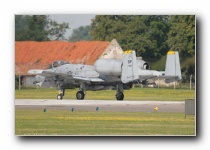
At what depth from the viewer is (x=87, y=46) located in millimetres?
53312

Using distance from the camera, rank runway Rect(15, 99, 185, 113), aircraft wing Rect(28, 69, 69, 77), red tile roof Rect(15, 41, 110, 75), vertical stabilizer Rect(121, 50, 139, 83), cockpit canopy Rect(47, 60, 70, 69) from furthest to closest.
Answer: cockpit canopy Rect(47, 60, 70, 69)
runway Rect(15, 99, 185, 113)
vertical stabilizer Rect(121, 50, 139, 83)
aircraft wing Rect(28, 69, 69, 77)
red tile roof Rect(15, 41, 110, 75)

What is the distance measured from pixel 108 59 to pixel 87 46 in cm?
A: 72

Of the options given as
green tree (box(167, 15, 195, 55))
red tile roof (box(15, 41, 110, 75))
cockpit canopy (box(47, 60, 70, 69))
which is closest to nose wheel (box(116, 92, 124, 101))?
red tile roof (box(15, 41, 110, 75))

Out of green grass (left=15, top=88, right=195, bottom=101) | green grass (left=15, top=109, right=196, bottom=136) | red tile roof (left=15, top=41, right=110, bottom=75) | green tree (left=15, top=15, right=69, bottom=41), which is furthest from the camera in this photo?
green grass (left=15, top=88, right=195, bottom=101)

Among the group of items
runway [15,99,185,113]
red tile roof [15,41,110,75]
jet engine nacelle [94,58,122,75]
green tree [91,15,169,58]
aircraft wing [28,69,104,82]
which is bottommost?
runway [15,99,185,113]

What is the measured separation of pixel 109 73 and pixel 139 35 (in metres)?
1.92

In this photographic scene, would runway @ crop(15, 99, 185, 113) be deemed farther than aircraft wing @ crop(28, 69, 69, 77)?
Yes

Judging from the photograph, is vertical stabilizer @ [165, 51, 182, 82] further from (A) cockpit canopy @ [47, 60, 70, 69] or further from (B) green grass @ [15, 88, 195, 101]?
(A) cockpit canopy @ [47, 60, 70, 69]

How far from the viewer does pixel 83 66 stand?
2147 inches

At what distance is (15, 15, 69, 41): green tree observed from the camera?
52594mm
